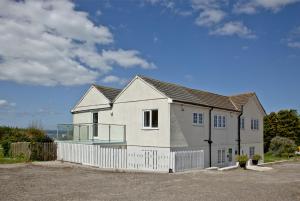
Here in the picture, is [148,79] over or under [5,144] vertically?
over

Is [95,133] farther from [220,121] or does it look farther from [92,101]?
[220,121]

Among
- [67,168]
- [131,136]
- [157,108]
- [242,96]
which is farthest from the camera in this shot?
[242,96]

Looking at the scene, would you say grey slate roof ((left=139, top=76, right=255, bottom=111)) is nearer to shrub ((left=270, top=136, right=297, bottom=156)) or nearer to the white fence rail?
the white fence rail

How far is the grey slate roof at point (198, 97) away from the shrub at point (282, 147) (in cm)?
1219

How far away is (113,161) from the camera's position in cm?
2183

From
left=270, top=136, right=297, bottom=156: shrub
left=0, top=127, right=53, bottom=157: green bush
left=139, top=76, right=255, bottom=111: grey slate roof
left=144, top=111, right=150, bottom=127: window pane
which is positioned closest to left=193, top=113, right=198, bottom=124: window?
left=139, top=76, right=255, bottom=111: grey slate roof

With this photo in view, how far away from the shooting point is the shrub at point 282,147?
133ft

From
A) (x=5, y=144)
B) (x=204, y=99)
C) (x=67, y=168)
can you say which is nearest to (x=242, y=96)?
(x=204, y=99)

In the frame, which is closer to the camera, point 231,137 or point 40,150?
point 40,150

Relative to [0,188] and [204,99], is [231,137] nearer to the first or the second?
[204,99]

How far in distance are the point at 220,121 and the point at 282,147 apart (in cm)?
1754

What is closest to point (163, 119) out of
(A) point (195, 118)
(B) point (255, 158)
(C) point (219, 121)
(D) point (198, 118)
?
(A) point (195, 118)

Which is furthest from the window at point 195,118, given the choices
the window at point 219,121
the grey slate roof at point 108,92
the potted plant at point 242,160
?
the grey slate roof at point 108,92

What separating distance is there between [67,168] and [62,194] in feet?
29.2
